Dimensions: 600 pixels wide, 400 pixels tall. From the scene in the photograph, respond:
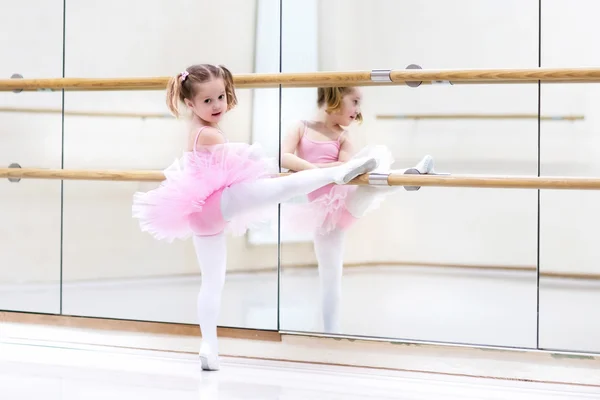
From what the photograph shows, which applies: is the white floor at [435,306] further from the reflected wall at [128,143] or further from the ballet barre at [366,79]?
the ballet barre at [366,79]

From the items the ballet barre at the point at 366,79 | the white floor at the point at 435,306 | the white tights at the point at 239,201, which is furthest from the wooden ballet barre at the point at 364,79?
the white floor at the point at 435,306

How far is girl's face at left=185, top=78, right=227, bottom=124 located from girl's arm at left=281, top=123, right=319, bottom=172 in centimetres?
29

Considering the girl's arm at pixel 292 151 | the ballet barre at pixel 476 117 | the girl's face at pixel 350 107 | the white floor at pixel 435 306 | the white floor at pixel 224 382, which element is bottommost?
the white floor at pixel 224 382

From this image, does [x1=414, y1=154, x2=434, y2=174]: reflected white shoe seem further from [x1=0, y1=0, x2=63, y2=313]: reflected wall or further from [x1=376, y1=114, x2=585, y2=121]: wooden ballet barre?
[x1=0, y1=0, x2=63, y2=313]: reflected wall

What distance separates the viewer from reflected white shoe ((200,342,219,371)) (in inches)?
96.4

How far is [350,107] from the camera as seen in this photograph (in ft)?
8.48

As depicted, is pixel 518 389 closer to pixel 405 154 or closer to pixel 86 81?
pixel 405 154

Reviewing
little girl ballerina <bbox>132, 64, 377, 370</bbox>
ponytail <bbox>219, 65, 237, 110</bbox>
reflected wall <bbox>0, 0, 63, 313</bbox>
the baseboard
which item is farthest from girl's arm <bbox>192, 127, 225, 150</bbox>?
reflected wall <bbox>0, 0, 63, 313</bbox>

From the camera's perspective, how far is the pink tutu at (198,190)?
7.66 feet

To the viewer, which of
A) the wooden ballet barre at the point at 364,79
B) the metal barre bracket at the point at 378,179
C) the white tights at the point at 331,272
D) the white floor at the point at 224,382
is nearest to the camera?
the white floor at the point at 224,382

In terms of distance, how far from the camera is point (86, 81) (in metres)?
2.76

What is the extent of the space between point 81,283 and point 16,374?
691 millimetres

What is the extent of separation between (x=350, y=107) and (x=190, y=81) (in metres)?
0.50

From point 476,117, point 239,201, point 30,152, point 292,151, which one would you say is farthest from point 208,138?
point 30,152
